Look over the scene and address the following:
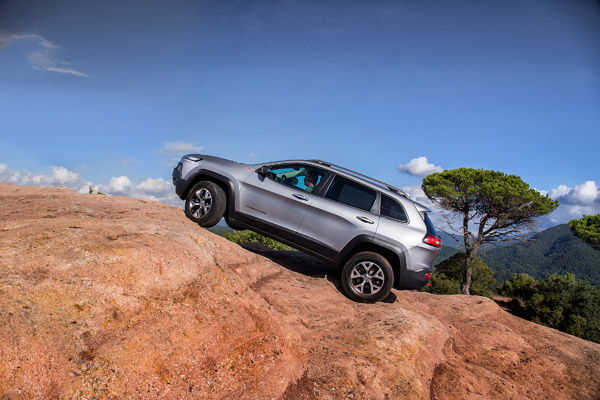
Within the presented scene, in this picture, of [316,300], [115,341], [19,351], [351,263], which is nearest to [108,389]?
[115,341]

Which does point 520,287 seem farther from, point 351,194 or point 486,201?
point 351,194

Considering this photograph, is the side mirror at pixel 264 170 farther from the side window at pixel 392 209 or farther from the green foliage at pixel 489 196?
the green foliage at pixel 489 196

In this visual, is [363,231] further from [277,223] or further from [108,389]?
[108,389]

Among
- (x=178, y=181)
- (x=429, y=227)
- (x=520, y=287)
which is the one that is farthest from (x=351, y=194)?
(x=520, y=287)

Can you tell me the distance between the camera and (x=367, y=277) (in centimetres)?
599

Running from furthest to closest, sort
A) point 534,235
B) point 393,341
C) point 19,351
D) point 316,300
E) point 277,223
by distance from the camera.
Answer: point 534,235
point 277,223
point 316,300
point 393,341
point 19,351

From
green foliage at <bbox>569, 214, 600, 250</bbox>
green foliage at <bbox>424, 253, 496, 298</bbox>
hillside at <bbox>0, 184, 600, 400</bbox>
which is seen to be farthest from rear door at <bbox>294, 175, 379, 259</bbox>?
green foliage at <bbox>569, 214, 600, 250</bbox>

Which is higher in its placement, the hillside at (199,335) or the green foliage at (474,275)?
the hillside at (199,335)

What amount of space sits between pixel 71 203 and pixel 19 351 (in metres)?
4.11

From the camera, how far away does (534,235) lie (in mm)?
23328

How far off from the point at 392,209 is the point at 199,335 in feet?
12.0

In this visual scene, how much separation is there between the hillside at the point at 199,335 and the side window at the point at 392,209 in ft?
4.97

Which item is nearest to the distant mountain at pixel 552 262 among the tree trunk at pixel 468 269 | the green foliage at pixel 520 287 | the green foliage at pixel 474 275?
the green foliage at pixel 520 287

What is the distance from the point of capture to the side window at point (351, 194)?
20.2 ft
